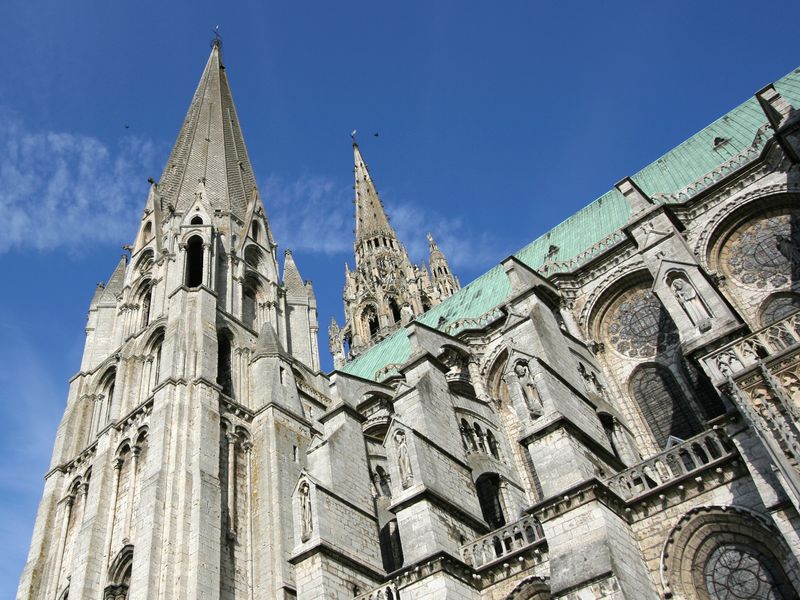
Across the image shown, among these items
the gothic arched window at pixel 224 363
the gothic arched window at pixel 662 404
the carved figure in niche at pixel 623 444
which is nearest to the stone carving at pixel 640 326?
the gothic arched window at pixel 662 404

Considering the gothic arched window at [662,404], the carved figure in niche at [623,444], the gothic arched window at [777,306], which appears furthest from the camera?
the gothic arched window at [662,404]

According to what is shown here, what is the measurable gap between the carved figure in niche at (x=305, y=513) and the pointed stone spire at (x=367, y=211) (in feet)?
96.0

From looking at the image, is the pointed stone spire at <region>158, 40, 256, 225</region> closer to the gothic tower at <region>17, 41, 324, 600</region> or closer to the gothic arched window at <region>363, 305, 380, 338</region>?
the gothic tower at <region>17, 41, 324, 600</region>

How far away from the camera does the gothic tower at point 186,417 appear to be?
16172 millimetres

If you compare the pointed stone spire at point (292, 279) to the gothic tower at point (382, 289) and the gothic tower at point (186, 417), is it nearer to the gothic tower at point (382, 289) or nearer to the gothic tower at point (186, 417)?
the gothic tower at point (186, 417)

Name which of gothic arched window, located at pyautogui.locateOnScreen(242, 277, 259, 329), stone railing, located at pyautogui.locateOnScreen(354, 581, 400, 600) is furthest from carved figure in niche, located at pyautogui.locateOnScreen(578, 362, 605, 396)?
gothic arched window, located at pyautogui.locateOnScreen(242, 277, 259, 329)

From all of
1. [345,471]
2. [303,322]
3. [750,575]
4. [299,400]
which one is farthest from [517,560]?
[303,322]

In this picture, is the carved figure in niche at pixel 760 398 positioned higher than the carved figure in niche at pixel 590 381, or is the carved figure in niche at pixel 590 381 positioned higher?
the carved figure in niche at pixel 590 381

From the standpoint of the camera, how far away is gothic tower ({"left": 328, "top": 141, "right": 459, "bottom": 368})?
35344mm

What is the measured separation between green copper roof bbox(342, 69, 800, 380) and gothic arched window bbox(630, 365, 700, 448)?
381 cm

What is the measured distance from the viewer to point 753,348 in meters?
10.4

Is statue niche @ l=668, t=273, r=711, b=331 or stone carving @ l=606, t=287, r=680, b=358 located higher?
stone carving @ l=606, t=287, r=680, b=358

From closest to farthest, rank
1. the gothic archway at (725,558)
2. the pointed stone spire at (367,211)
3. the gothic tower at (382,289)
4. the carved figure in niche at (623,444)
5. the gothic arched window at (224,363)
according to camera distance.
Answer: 1. the gothic archway at (725,558)
2. the carved figure in niche at (623,444)
3. the gothic arched window at (224,363)
4. the gothic tower at (382,289)
5. the pointed stone spire at (367,211)

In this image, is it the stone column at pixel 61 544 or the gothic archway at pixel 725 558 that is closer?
the gothic archway at pixel 725 558
